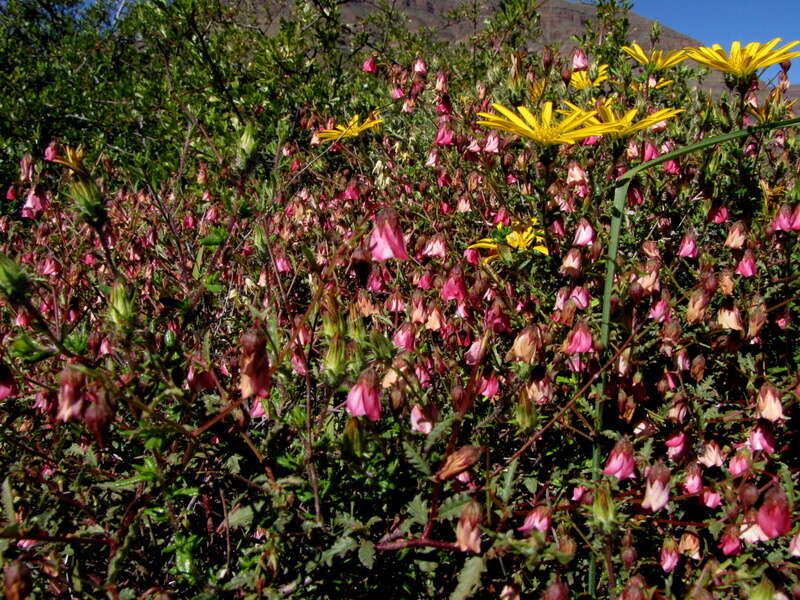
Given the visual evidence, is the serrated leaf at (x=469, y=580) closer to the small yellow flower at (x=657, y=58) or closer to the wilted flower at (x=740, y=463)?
the wilted flower at (x=740, y=463)

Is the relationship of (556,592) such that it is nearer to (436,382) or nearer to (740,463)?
(740,463)

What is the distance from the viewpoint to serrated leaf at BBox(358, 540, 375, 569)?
1248 millimetres

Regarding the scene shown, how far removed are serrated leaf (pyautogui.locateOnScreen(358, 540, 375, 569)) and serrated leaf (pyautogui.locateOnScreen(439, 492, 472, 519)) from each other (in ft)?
0.60

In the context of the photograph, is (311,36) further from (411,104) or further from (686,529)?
(686,529)

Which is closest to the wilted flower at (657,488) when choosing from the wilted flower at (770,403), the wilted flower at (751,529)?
the wilted flower at (751,529)

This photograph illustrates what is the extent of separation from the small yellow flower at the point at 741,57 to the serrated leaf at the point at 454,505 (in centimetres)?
191

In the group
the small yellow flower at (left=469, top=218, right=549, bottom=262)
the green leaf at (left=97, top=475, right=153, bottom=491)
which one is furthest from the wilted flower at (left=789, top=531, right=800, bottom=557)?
the green leaf at (left=97, top=475, right=153, bottom=491)

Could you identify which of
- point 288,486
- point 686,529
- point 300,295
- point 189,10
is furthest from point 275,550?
point 189,10

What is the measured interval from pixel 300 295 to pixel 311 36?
275cm

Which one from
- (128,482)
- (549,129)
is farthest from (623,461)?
(128,482)

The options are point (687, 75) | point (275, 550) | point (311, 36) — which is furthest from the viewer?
point (311, 36)

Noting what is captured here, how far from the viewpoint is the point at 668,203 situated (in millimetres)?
2654

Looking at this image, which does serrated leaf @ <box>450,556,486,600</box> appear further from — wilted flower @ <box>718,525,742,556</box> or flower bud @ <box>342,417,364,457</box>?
wilted flower @ <box>718,525,742,556</box>

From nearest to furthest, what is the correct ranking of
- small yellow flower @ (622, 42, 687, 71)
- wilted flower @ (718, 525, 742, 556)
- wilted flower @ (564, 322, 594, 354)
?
wilted flower @ (718, 525, 742, 556)
wilted flower @ (564, 322, 594, 354)
small yellow flower @ (622, 42, 687, 71)
